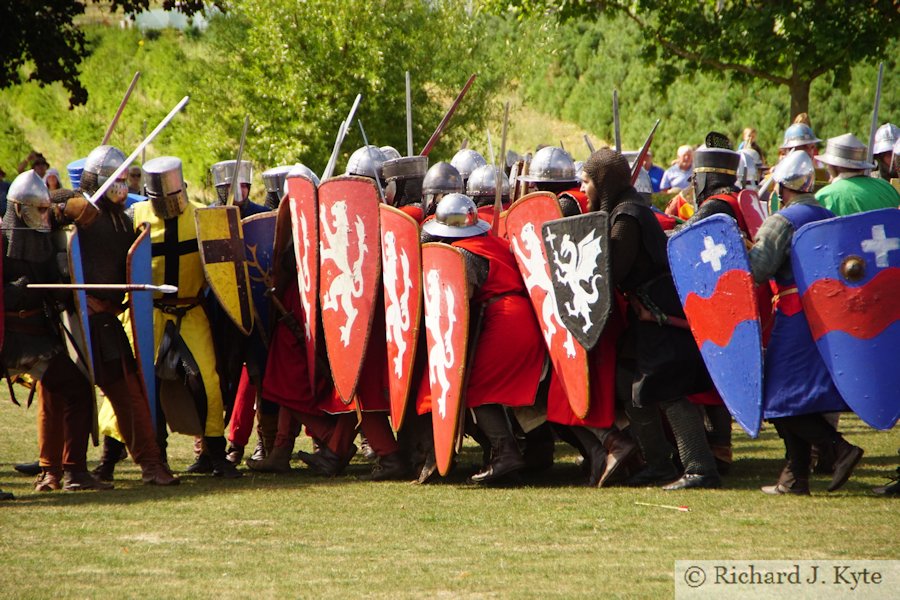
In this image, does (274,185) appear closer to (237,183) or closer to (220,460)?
(237,183)

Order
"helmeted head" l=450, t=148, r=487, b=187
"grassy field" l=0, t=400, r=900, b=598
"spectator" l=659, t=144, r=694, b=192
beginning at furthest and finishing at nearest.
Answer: "spectator" l=659, t=144, r=694, b=192
"helmeted head" l=450, t=148, r=487, b=187
"grassy field" l=0, t=400, r=900, b=598

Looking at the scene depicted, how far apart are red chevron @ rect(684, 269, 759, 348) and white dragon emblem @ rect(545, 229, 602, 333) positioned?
0.42 m

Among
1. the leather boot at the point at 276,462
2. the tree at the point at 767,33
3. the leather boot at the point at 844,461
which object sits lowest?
the leather boot at the point at 276,462

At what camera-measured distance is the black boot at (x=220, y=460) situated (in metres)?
6.45

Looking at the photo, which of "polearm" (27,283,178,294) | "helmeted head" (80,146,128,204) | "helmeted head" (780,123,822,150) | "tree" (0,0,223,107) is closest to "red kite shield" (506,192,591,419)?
"polearm" (27,283,178,294)

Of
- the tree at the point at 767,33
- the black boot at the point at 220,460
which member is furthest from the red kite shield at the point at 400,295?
the tree at the point at 767,33

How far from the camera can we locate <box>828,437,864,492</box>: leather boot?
17.0ft

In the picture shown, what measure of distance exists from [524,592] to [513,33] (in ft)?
80.3

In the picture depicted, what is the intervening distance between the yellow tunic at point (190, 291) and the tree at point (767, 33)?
345 inches

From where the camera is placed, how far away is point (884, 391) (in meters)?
4.93

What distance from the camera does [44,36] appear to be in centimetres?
1374

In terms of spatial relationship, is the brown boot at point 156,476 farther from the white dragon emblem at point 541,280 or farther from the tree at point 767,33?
the tree at point 767,33

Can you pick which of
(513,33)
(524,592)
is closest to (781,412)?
(524,592)

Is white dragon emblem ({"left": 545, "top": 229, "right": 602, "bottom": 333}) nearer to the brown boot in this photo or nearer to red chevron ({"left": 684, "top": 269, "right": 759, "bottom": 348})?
red chevron ({"left": 684, "top": 269, "right": 759, "bottom": 348})
